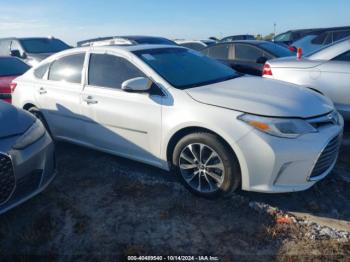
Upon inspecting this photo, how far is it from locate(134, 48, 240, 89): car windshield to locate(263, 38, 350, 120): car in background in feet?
4.46

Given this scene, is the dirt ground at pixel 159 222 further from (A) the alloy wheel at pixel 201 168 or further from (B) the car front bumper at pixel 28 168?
(B) the car front bumper at pixel 28 168

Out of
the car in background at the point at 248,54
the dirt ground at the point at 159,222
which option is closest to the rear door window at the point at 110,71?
the dirt ground at the point at 159,222

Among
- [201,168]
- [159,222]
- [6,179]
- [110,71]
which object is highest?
[110,71]

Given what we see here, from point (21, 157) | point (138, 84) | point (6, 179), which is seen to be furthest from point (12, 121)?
point (138, 84)

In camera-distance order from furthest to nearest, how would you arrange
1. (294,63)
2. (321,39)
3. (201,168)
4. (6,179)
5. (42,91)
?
(321,39), (294,63), (42,91), (201,168), (6,179)

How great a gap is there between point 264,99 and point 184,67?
3.81ft

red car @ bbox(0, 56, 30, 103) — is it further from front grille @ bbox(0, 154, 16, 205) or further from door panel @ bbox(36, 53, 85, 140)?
front grille @ bbox(0, 154, 16, 205)

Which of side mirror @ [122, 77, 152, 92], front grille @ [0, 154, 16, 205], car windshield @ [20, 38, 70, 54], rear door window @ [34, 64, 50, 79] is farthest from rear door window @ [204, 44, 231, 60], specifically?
front grille @ [0, 154, 16, 205]

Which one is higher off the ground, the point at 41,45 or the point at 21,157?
the point at 41,45

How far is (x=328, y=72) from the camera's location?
15.4 ft

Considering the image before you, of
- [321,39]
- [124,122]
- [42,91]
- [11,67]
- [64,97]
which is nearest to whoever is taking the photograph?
[124,122]

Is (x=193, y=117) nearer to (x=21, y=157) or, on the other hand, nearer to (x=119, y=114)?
(x=119, y=114)

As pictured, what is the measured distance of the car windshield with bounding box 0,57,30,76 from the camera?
671 centimetres

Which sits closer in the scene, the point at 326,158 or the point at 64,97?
the point at 326,158
